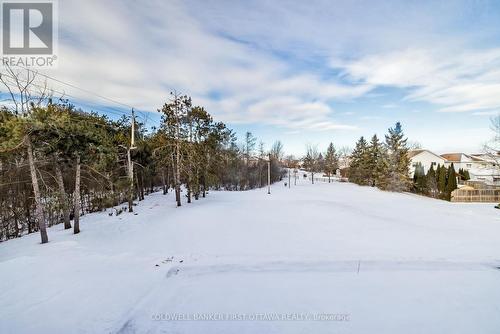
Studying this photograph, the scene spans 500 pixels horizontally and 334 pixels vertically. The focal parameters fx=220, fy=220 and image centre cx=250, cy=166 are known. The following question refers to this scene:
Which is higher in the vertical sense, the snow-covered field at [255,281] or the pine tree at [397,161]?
the pine tree at [397,161]

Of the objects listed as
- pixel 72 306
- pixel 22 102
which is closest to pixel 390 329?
pixel 72 306

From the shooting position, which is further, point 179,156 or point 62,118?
point 179,156

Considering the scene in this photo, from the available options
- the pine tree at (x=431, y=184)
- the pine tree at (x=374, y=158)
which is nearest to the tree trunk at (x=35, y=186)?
the pine tree at (x=431, y=184)

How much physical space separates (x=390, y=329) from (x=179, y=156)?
602 inches

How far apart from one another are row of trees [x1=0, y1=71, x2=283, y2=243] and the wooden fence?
25.8m

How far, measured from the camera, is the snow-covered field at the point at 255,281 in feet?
13.2

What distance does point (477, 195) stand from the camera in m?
23.7

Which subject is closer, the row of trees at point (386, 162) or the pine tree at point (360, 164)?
the row of trees at point (386, 162)

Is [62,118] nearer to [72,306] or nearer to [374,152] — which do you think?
[72,306]

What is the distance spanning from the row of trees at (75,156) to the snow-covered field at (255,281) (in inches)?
128

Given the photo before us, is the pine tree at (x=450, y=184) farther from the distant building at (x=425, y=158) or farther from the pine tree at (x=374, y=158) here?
the distant building at (x=425, y=158)

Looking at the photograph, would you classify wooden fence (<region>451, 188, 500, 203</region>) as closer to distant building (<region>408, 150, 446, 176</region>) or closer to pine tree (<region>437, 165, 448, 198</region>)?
pine tree (<region>437, 165, 448, 198</region>)

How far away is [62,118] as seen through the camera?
8789 mm

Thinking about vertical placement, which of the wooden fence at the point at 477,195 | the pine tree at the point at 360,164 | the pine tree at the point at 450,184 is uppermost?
the pine tree at the point at 360,164
